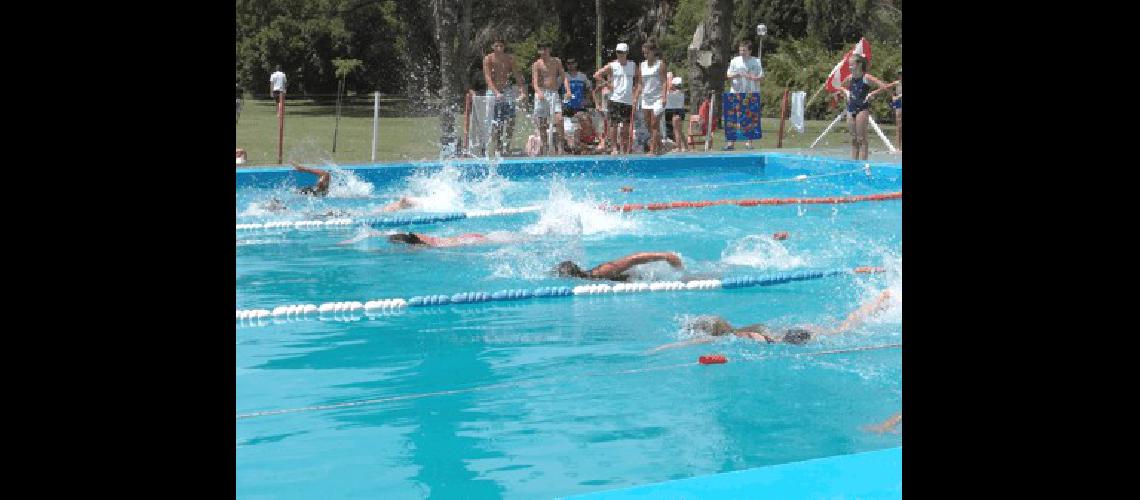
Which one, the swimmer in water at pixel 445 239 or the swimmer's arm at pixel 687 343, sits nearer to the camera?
the swimmer's arm at pixel 687 343

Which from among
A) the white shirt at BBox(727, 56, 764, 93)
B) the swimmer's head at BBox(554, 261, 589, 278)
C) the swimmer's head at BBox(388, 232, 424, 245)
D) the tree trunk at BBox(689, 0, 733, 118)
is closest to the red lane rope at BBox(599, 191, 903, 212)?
the swimmer's head at BBox(388, 232, 424, 245)

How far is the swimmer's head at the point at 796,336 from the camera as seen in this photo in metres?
6.16

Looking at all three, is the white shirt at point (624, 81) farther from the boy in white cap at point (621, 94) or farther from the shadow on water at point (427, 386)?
the shadow on water at point (427, 386)

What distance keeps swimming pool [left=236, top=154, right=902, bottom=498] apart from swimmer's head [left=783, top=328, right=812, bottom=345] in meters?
0.04

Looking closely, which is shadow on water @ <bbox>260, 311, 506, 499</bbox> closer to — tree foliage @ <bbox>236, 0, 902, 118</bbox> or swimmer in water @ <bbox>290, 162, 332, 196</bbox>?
swimmer in water @ <bbox>290, 162, 332, 196</bbox>

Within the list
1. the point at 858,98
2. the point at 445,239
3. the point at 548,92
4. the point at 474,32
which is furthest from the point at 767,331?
the point at 474,32

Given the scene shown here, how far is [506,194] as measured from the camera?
13773 millimetres

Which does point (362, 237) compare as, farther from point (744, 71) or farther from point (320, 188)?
point (744, 71)

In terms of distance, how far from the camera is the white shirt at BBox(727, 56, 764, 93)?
55.6 ft

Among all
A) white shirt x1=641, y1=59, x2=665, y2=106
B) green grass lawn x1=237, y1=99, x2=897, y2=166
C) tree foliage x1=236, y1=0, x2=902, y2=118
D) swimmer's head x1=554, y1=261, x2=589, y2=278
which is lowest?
swimmer's head x1=554, y1=261, x2=589, y2=278

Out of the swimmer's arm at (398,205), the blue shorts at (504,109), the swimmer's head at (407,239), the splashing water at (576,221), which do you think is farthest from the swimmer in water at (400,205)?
the blue shorts at (504,109)
